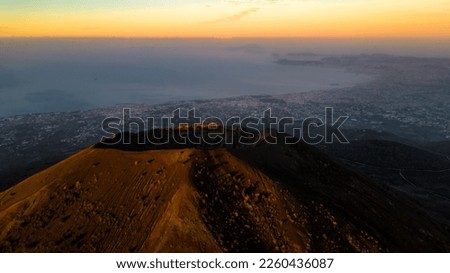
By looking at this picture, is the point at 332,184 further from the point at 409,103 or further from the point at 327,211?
the point at 409,103

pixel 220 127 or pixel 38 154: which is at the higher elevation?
pixel 220 127

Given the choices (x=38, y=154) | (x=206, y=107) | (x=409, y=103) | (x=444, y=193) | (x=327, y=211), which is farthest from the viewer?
(x=409, y=103)

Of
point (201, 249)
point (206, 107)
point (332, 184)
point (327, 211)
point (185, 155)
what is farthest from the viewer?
point (206, 107)

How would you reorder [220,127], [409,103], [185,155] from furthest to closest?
[409,103] → [220,127] → [185,155]

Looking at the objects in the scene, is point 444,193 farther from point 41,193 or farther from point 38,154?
point 38,154

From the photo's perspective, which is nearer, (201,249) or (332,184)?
(201,249)

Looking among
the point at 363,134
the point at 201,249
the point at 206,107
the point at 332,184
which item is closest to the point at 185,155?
the point at 201,249

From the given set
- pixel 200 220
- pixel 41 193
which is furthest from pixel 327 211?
Answer: pixel 41 193

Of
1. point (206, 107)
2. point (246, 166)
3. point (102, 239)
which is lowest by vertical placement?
point (206, 107)

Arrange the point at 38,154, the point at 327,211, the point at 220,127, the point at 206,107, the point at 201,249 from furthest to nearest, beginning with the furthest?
the point at 206,107 → the point at 38,154 → the point at 220,127 → the point at 327,211 → the point at 201,249
